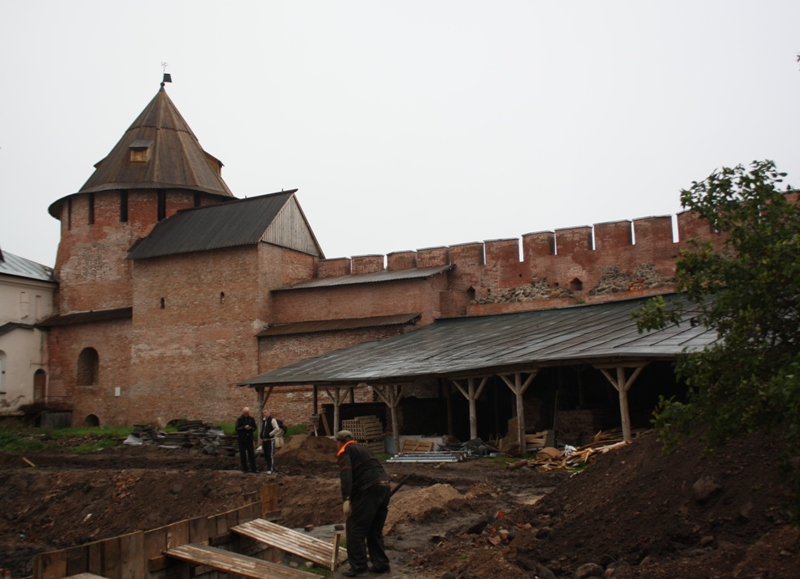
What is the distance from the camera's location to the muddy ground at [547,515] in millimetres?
6680

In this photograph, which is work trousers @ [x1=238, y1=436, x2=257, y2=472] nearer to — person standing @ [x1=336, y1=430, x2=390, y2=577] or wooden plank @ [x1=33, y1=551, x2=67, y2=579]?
person standing @ [x1=336, y1=430, x2=390, y2=577]

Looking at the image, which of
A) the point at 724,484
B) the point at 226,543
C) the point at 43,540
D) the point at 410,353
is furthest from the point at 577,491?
the point at 410,353

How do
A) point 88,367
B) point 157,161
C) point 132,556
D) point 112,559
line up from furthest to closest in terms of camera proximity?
point 157,161, point 88,367, point 132,556, point 112,559

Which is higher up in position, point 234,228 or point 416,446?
point 234,228

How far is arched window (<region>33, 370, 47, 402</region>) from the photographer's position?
3142cm

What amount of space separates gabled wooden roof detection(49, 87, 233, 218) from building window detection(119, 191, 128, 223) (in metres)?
0.41

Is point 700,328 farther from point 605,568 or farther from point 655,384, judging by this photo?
point 605,568

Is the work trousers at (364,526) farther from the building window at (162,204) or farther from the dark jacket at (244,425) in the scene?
the building window at (162,204)

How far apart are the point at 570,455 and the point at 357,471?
7.48m

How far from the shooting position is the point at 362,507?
773 cm

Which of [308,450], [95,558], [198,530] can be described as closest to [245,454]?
[308,450]

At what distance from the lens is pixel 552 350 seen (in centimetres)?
1652

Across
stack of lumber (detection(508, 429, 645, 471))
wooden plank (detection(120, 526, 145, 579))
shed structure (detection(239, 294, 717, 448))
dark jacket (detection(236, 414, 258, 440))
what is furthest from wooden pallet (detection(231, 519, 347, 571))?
shed structure (detection(239, 294, 717, 448))

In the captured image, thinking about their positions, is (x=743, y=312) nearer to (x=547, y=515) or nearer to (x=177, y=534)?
(x=547, y=515)
